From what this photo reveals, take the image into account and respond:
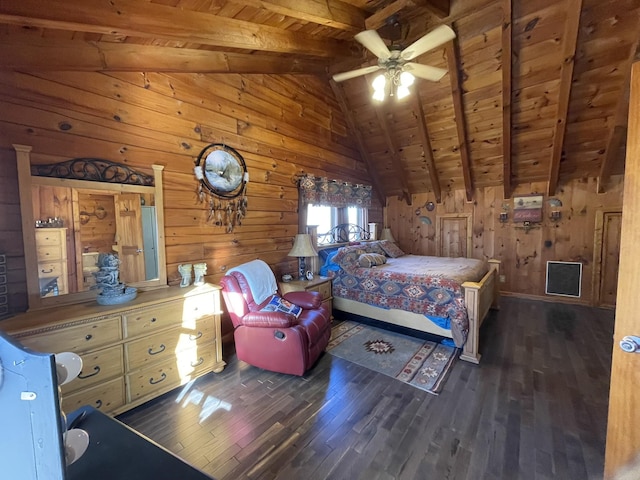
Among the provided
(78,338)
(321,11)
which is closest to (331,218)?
(321,11)

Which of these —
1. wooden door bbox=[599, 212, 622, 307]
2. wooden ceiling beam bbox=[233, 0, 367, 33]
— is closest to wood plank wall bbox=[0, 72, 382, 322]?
wooden ceiling beam bbox=[233, 0, 367, 33]

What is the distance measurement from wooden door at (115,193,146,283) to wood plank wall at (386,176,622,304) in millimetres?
5117

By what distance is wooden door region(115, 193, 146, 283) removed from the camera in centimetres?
221

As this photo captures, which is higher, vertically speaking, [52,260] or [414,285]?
[52,260]

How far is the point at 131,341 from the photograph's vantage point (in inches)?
77.3

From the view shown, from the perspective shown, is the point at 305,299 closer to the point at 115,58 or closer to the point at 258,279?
the point at 258,279

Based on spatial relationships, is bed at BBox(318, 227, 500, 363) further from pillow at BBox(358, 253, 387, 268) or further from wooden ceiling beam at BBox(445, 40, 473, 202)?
wooden ceiling beam at BBox(445, 40, 473, 202)

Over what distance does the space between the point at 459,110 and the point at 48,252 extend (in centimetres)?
472

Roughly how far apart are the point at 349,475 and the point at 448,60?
4193mm

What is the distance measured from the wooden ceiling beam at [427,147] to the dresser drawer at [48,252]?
434 centimetres

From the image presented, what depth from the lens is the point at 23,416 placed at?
582mm

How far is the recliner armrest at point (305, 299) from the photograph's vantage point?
2.82 metres

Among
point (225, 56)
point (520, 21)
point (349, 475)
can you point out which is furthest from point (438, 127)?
point (349, 475)

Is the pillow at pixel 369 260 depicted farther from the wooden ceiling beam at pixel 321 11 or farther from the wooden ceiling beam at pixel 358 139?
the wooden ceiling beam at pixel 321 11
